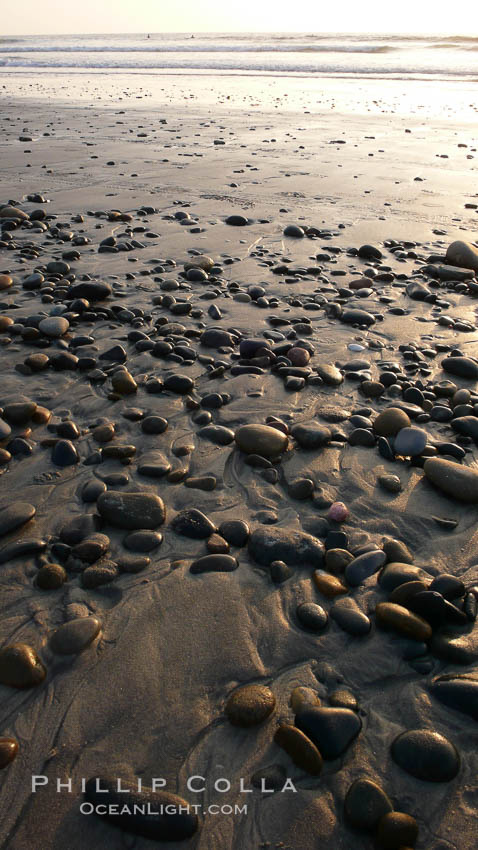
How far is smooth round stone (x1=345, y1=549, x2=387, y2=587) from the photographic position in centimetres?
198

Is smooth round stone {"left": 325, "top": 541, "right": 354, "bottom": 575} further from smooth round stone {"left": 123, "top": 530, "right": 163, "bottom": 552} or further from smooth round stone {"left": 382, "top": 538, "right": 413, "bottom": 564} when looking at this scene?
smooth round stone {"left": 123, "top": 530, "right": 163, "bottom": 552}

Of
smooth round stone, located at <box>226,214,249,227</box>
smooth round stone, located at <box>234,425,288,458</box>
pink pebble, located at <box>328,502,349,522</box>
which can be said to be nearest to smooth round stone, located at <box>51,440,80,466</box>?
smooth round stone, located at <box>234,425,288,458</box>

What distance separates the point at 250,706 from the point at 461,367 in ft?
7.79

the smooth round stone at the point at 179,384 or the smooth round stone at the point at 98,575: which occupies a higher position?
the smooth round stone at the point at 179,384

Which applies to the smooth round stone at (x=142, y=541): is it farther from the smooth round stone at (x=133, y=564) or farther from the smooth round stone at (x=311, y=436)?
the smooth round stone at (x=311, y=436)

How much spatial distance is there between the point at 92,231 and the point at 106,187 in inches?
72.3

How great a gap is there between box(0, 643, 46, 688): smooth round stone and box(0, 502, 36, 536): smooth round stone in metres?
0.57

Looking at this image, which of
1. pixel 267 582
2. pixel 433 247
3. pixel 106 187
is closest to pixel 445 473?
pixel 267 582

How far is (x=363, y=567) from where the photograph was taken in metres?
2.01

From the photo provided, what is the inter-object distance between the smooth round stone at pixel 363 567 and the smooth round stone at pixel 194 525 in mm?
543

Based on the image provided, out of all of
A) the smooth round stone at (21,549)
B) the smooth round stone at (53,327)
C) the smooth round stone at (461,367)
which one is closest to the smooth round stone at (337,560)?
the smooth round stone at (21,549)

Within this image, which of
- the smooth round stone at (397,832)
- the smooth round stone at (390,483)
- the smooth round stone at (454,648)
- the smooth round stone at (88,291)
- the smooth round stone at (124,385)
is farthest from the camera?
the smooth round stone at (88,291)

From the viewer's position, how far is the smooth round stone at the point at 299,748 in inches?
56.4

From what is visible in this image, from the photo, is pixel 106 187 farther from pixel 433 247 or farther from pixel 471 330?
pixel 471 330
